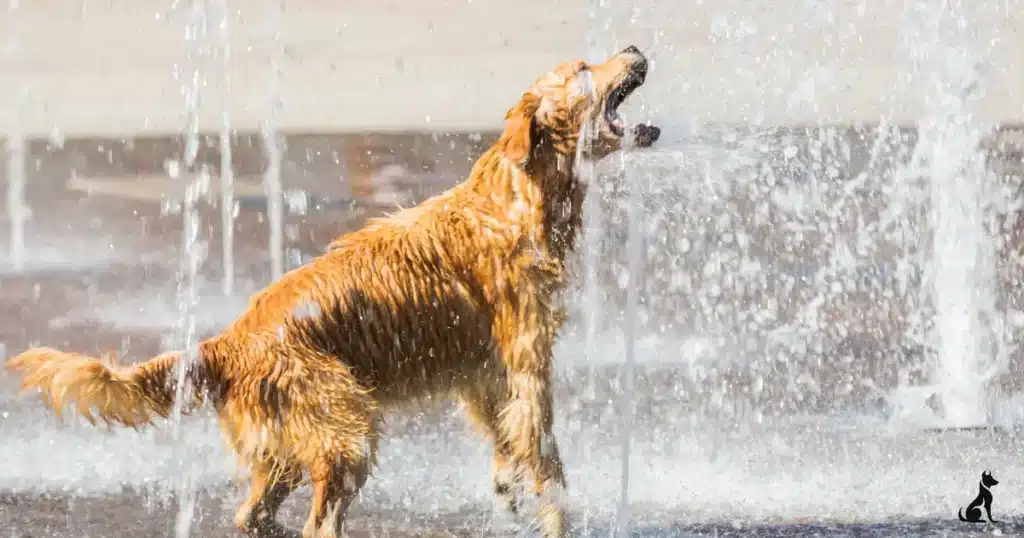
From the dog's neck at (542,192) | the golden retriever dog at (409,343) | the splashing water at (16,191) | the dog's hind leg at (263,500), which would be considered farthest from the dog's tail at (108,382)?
the splashing water at (16,191)

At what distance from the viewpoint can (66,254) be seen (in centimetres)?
789

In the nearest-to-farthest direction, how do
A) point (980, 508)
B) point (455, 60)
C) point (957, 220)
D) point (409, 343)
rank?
1. point (409, 343)
2. point (980, 508)
3. point (957, 220)
4. point (455, 60)

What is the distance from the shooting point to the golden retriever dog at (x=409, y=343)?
359 cm

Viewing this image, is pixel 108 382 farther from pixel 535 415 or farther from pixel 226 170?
pixel 226 170

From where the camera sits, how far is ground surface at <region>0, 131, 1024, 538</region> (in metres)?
4.46

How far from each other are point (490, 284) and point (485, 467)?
141cm

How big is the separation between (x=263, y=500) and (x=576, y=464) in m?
1.63

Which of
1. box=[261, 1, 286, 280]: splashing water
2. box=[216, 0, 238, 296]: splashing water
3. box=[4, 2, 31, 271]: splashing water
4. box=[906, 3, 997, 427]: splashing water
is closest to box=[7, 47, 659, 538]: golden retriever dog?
box=[906, 3, 997, 427]: splashing water

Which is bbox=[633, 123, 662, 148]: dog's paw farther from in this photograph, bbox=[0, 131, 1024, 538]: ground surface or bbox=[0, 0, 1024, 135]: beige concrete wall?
bbox=[0, 0, 1024, 135]: beige concrete wall

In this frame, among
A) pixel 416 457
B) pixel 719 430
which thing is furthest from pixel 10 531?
pixel 719 430

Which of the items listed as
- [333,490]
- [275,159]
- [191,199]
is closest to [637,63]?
[333,490]

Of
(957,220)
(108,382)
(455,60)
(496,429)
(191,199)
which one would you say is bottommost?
(496,429)

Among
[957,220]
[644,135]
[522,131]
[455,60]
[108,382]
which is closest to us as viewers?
[108,382]

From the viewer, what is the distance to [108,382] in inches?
138
